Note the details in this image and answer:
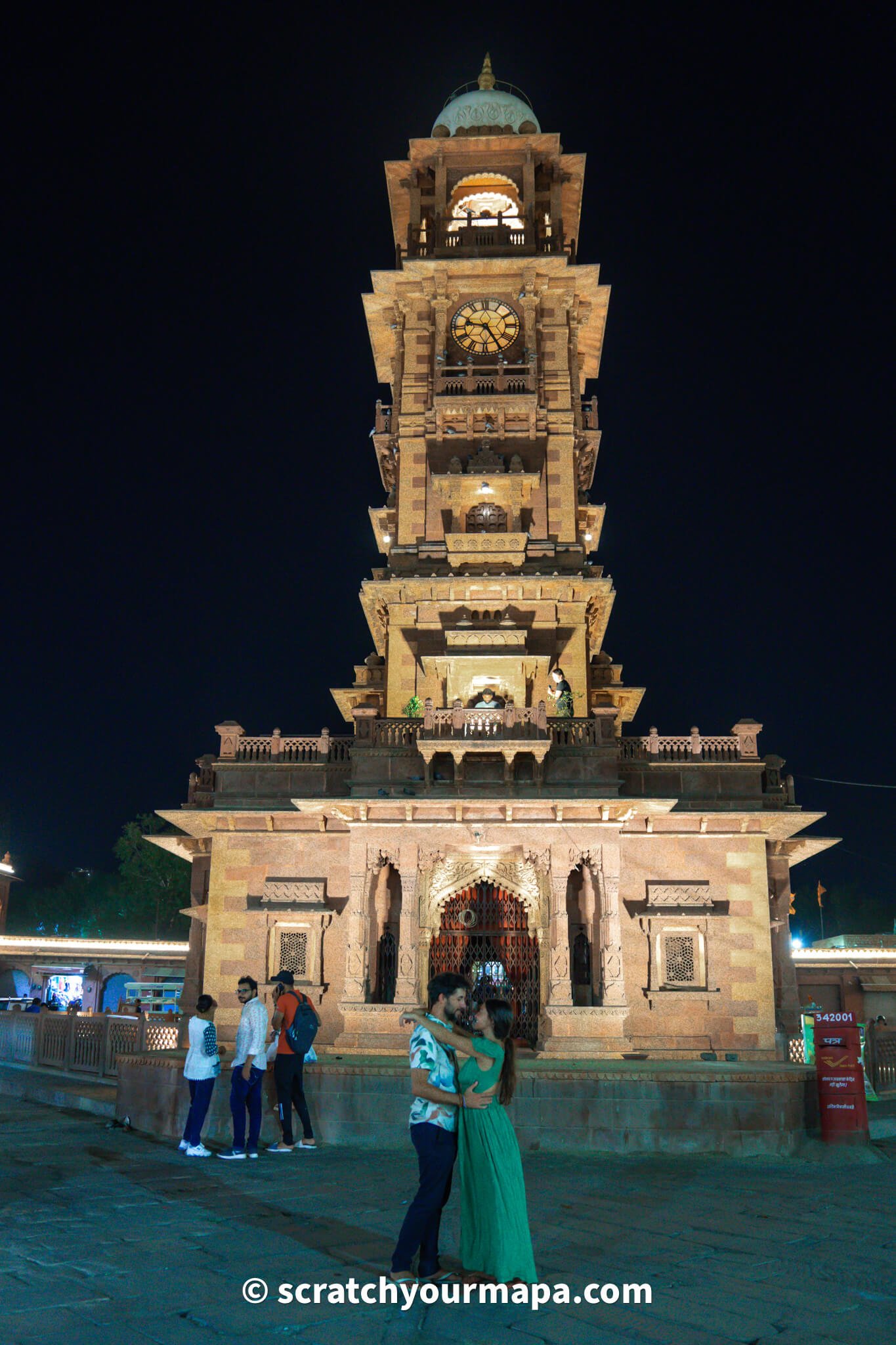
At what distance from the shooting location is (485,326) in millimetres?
30672

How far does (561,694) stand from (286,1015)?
14210 millimetres

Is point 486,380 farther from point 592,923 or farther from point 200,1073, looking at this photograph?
point 200,1073

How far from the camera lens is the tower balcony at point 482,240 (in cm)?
3047

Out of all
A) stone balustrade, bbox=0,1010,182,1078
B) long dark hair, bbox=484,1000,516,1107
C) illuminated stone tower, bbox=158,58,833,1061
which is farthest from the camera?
illuminated stone tower, bbox=158,58,833,1061

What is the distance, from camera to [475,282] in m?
30.7

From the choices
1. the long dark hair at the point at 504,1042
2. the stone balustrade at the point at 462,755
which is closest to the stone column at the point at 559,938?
the stone balustrade at the point at 462,755

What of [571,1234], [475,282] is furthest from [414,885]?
[475,282]

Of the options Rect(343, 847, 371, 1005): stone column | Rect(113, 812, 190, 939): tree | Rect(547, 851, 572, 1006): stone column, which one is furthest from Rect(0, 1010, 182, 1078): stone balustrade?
Rect(113, 812, 190, 939): tree

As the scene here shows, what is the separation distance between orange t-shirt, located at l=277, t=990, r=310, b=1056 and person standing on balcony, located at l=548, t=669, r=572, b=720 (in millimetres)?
12992

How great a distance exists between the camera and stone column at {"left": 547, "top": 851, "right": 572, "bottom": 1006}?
20.7 meters

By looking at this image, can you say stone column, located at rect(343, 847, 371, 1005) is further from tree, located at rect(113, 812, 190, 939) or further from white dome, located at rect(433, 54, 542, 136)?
tree, located at rect(113, 812, 190, 939)

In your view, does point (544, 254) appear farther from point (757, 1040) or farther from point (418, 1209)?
point (418, 1209)

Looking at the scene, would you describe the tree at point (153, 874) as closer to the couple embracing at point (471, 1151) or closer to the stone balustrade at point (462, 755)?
the stone balustrade at point (462, 755)

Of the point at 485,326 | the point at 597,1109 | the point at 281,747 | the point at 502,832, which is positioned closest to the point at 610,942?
the point at 502,832
